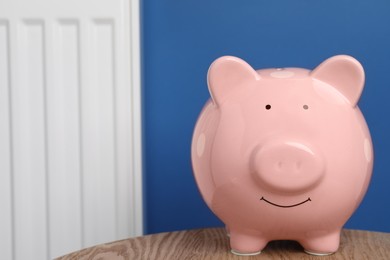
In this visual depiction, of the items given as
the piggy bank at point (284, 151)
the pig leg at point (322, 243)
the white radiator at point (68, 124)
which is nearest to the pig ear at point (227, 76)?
the piggy bank at point (284, 151)

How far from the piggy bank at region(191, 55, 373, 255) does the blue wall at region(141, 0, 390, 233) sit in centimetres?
39

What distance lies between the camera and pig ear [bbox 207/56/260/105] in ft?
3.19

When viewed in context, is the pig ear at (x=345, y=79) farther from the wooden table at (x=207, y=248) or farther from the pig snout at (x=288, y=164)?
the wooden table at (x=207, y=248)

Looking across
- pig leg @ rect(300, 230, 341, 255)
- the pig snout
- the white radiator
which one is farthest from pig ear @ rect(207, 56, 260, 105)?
the white radiator

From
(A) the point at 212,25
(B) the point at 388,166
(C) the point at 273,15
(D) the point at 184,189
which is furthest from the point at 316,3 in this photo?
(D) the point at 184,189

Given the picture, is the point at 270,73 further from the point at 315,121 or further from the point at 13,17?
the point at 13,17

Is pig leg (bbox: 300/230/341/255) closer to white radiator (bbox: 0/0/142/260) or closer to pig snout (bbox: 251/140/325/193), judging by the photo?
pig snout (bbox: 251/140/325/193)

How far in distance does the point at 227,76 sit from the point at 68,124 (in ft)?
1.53

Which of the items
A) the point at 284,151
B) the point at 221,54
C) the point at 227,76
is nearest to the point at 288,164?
the point at 284,151

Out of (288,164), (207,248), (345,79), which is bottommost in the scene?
(207,248)

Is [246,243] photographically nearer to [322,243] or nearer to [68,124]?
[322,243]

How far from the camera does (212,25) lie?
4.56 ft

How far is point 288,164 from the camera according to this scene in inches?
35.9

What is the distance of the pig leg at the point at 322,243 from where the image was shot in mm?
1002
